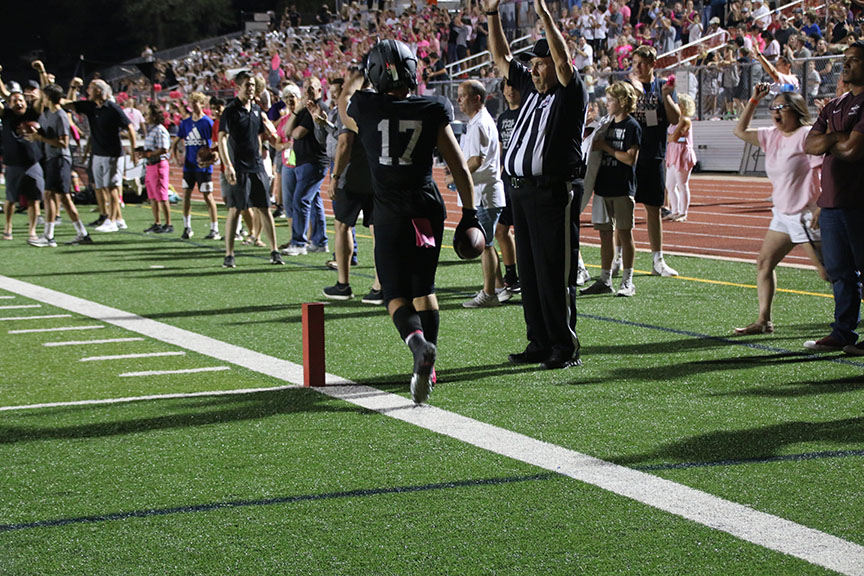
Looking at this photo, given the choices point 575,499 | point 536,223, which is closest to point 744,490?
point 575,499

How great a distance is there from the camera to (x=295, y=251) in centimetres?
1352

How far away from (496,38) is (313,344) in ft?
7.28

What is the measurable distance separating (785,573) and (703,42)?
80.1 ft

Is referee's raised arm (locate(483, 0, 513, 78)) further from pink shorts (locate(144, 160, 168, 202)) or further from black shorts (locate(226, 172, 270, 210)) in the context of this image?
pink shorts (locate(144, 160, 168, 202))

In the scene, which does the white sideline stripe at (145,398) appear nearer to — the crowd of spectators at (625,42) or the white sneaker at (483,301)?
the white sneaker at (483,301)

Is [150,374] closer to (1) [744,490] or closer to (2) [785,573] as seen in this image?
(1) [744,490]

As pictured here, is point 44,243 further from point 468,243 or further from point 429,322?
point 468,243

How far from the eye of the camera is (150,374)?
7.02 m

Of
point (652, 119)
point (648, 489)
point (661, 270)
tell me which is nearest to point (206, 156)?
point (652, 119)

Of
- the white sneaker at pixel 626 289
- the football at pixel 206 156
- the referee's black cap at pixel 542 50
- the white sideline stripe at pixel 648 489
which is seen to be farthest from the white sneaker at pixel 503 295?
the football at pixel 206 156

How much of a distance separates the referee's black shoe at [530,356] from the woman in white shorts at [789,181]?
5.94ft

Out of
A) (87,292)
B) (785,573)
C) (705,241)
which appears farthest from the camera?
(705,241)

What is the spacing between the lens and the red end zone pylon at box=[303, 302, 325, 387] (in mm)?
6398

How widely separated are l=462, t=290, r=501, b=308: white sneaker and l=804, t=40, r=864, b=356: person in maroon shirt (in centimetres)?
289
